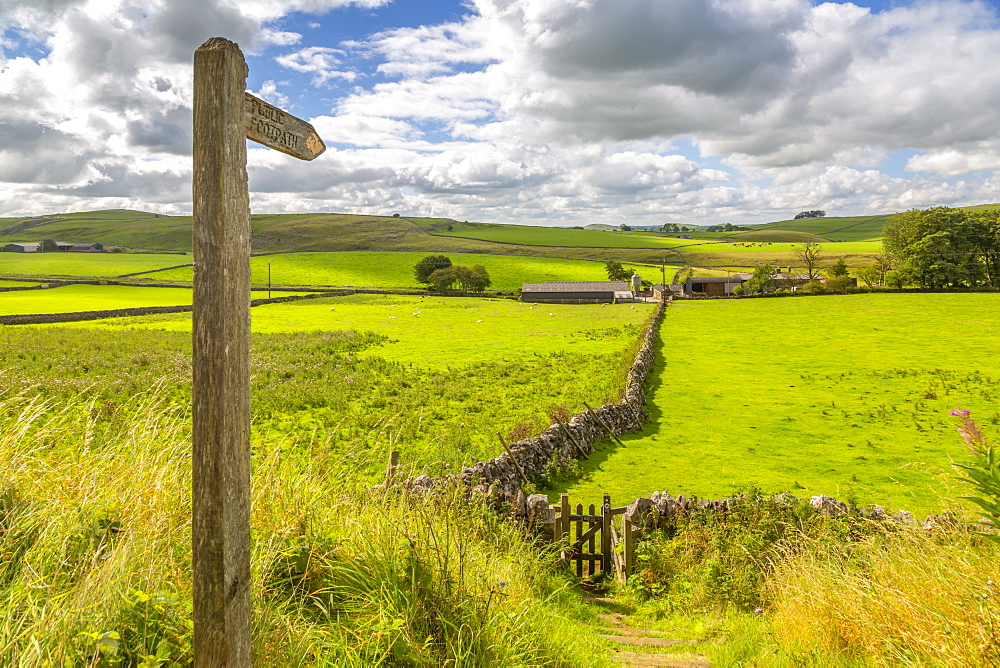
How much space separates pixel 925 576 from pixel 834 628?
81 cm

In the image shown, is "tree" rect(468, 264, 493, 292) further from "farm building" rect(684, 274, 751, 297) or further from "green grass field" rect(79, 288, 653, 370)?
"farm building" rect(684, 274, 751, 297)

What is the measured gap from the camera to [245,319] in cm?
291

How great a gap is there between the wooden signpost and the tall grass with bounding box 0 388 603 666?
48cm

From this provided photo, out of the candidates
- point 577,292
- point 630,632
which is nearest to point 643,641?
point 630,632

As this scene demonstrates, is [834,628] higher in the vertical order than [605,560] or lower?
higher

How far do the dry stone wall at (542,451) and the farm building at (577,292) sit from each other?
192ft

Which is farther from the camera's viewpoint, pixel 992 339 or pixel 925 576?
pixel 992 339

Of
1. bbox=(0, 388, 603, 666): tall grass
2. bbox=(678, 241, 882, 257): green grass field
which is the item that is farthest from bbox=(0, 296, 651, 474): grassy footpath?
bbox=(678, 241, 882, 257): green grass field

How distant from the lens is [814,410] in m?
23.0

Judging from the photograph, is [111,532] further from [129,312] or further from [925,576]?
[129,312]

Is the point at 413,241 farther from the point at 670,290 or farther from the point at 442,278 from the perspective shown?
the point at 670,290

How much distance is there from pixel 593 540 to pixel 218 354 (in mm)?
9072

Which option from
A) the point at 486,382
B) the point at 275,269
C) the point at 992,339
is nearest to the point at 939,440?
the point at 486,382

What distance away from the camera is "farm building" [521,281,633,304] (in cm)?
8369
